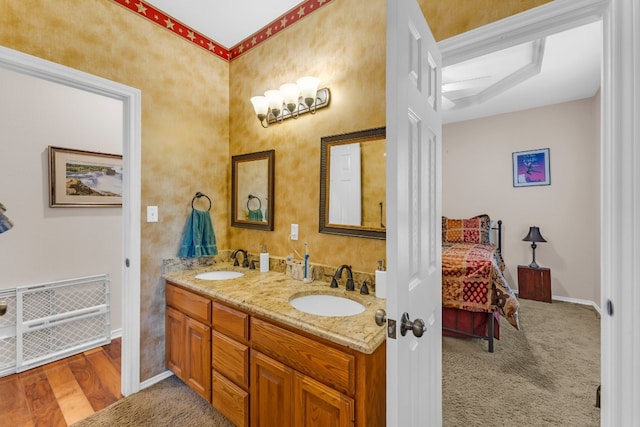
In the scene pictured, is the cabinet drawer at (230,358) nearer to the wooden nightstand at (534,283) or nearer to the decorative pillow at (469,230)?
the decorative pillow at (469,230)

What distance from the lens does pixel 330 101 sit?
6.21 ft

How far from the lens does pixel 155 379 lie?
212 centimetres

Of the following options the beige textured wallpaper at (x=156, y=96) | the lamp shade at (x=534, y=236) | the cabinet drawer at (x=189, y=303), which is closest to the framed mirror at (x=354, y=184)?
the cabinet drawer at (x=189, y=303)

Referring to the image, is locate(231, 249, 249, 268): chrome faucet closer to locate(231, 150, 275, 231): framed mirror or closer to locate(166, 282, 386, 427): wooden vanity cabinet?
locate(231, 150, 275, 231): framed mirror

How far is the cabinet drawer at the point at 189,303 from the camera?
178 cm

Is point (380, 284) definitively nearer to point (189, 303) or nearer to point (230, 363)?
point (230, 363)

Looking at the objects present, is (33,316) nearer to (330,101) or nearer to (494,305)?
(330,101)

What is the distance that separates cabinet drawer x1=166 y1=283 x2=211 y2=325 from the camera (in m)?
1.78

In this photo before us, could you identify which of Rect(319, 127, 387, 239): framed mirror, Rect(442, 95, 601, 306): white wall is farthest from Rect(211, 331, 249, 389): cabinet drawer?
Rect(442, 95, 601, 306): white wall

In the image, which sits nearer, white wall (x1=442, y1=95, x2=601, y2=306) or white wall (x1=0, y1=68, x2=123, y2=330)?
white wall (x1=0, y1=68, x2=123, y2=330)

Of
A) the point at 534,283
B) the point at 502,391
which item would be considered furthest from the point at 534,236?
the point at 502,391

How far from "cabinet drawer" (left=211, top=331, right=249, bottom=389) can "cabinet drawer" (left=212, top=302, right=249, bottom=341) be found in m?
0.04

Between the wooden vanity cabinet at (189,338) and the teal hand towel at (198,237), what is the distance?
0.29 meters

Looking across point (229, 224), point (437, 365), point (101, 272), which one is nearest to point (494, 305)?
point (437, 365)
